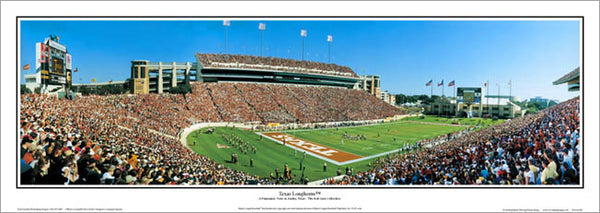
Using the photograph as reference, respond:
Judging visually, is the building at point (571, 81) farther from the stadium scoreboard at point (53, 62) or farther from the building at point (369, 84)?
the building at point (369, 84)

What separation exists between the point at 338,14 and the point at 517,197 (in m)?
4.74

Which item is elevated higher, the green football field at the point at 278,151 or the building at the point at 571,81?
the building at the point at 571,81

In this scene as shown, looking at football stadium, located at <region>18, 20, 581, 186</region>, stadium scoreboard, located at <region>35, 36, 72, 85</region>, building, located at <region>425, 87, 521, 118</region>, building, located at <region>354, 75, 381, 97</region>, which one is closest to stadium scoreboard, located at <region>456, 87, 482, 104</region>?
building, located at <region>425, 87, 521, 118</region>

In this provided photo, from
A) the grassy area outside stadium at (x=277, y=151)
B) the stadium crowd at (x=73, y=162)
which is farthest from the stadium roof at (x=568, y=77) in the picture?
the stadium crowd at (x=73, y=162)

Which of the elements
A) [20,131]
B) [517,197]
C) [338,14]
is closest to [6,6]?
[20,131]

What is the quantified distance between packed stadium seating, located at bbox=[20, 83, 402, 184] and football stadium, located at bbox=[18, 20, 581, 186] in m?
0.04

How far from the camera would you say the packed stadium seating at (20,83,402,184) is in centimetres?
468

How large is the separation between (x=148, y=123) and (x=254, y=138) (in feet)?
19.6

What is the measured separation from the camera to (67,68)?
7836 mm

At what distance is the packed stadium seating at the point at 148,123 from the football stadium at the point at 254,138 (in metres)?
0.04

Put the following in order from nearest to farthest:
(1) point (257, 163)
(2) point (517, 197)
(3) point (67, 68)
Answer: (2) point (517, 197), (3) point (67, 68), (1) point (257, 163)

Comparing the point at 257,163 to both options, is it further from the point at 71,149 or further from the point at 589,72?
the point at 589,72

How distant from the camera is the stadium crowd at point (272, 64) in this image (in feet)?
96.4

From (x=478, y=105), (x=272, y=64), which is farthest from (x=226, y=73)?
(x=478, y=105)
